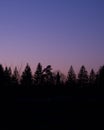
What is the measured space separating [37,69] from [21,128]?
7619cm

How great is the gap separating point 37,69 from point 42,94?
75372mm

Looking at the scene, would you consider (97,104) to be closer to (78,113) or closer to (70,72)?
(78,113)

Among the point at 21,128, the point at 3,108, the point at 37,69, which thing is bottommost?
the point at 21,128

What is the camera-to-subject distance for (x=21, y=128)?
18.9m

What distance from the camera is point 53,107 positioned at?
19.7 metres

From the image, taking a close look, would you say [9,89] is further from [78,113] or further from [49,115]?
[78,113]

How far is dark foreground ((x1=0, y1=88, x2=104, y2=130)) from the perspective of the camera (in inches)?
761

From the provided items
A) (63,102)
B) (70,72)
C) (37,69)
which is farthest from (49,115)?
(70,72)

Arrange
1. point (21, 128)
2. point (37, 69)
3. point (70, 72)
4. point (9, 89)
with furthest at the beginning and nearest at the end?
point (70, 72), point (37, 69), point (9, 89), point (21, 128)

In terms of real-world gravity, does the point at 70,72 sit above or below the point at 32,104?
above

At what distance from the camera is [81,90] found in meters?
20.2

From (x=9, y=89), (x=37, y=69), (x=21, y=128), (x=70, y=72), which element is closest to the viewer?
(x=21, y=128)

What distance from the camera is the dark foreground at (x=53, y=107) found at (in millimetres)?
19328

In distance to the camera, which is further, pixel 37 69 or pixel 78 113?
pixel 37 69
